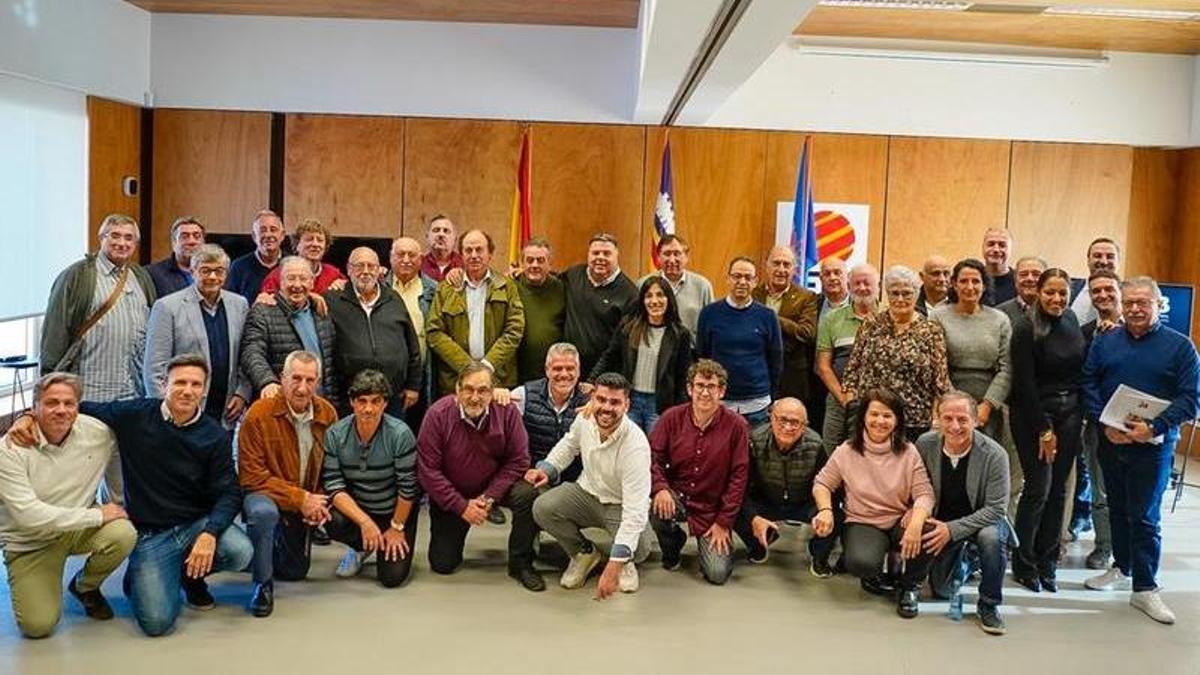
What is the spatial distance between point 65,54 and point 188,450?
4051 mm

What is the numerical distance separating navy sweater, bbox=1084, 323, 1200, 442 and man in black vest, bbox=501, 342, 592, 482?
2.29 metres

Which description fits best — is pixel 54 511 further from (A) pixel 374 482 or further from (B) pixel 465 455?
(B) pixel 465 455

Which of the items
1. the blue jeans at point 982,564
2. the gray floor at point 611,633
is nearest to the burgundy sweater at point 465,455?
the gray floor at point 611,633

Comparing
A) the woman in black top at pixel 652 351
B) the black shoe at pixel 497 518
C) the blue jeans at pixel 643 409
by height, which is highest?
the woman in black top at pixel 652 351

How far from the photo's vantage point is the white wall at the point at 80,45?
241 inches

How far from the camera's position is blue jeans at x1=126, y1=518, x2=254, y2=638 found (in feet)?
12.2

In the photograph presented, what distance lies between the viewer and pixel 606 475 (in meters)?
4.56

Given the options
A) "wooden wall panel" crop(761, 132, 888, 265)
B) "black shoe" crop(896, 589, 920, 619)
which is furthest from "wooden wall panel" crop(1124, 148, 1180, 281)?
"black shoe" crop(896, 589, 920, 619)

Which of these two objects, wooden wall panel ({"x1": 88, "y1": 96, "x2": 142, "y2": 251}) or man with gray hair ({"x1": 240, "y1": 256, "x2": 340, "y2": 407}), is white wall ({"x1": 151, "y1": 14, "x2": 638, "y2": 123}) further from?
man with gray hair ({"x1": 240, "y1": 256, "x2": 340, "y2": 407})

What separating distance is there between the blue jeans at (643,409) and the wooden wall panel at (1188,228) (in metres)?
5.06

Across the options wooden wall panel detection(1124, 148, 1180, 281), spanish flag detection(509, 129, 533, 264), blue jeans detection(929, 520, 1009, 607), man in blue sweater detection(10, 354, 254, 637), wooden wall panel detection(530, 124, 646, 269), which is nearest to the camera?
man in blue sweater detection(10, 354, 254, 637)

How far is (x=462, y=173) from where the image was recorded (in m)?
7.75

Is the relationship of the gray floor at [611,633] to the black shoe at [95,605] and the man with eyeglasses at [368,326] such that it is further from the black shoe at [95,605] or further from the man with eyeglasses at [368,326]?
the man with eyeglasses at [368,326]

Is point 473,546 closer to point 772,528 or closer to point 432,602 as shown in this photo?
point 432,602
